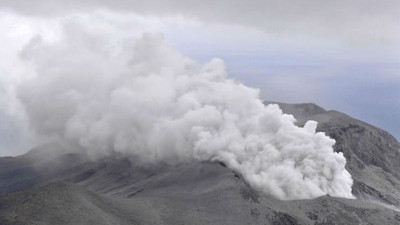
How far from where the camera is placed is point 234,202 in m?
94.4

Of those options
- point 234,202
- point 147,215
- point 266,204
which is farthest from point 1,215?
point 266,204

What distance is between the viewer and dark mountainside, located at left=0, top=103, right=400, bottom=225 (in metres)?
81.6

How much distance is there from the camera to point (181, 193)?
10169 centimetres

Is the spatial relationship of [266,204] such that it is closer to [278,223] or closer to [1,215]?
[278,223]

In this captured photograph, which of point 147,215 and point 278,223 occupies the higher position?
point 147,215

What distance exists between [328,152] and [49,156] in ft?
316

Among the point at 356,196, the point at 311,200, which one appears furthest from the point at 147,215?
the point at 356,196

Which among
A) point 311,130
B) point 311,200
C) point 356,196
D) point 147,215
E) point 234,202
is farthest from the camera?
point 311,130

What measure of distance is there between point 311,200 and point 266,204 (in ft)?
41.9

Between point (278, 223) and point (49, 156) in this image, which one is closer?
point (278, 223)

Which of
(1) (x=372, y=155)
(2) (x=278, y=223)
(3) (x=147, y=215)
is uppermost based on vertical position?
(3) (x=147, y=215)

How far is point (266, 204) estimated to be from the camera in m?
95.2

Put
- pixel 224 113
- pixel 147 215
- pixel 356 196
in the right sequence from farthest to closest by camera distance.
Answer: pixel 224 113, pixel 356 196, pixel 147 215

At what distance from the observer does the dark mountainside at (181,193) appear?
3214 inches
